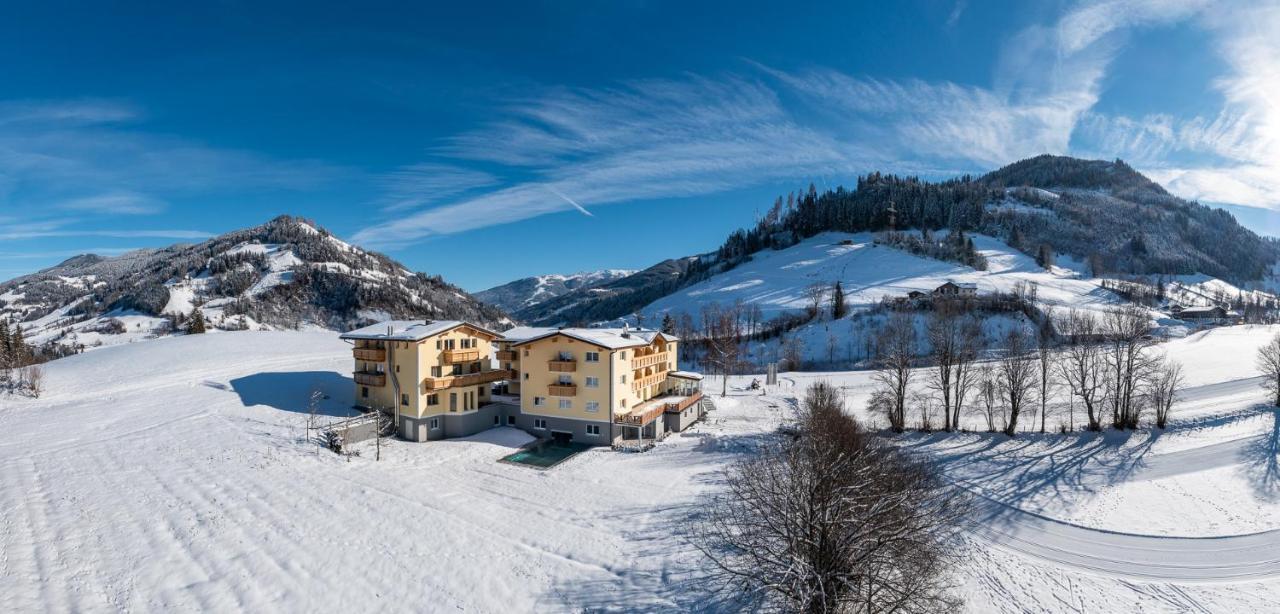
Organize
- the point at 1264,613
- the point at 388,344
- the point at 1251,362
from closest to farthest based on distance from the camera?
the point at 1264,613
the point at 388,344
the point at 1251,362

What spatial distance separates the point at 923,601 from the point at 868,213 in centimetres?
20139

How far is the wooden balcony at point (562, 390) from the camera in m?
38.5

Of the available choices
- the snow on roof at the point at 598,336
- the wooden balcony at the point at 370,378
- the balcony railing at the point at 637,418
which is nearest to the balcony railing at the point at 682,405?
the balcony railing at the point at 637,418

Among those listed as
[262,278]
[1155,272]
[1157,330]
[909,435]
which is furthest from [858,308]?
[262,278]

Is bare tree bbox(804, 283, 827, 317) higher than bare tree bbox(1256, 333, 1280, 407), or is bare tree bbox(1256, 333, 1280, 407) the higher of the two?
bare tree bbox(804, 283, 827, 317)

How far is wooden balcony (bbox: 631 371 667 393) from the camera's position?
42562 mm

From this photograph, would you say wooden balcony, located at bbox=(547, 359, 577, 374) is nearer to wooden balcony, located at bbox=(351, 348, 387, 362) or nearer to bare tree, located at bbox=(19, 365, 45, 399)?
wooden balcony, located at bbox=(351, 348, 387, 362)

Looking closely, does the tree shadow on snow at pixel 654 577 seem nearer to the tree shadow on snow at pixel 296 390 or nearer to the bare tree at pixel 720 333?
the tree shadow on snow at pixel 296 390

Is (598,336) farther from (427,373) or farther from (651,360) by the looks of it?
(427,373)

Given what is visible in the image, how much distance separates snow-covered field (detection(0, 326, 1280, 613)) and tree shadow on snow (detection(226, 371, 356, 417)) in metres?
0.53

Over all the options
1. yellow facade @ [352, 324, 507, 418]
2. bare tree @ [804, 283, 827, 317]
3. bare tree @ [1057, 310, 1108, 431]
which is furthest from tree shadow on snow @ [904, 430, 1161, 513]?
bare tree @ [804, 283, 827, 317]

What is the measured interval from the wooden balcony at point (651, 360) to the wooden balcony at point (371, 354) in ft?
62.9

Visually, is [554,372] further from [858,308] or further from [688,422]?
[858,308]

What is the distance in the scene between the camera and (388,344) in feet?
126
